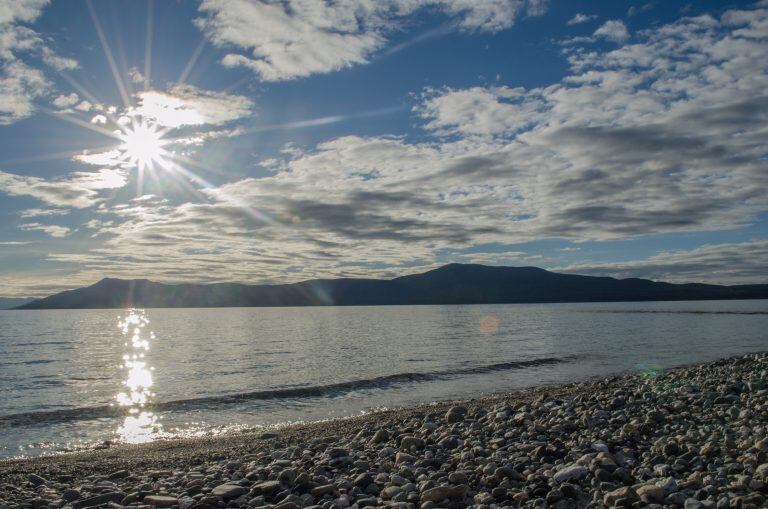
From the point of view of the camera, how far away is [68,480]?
11039 mm

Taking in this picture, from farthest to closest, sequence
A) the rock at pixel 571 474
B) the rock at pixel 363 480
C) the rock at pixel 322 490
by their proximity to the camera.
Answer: the rock at pixel 363 480, the rock at pixel 322 490, the rock at pixel 571 474

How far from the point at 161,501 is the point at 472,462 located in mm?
5390

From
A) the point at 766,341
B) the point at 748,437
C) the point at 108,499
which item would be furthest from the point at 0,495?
the point at 766,341

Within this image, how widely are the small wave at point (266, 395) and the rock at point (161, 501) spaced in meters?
13.7

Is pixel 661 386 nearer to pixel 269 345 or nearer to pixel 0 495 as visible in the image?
pixel 0 495

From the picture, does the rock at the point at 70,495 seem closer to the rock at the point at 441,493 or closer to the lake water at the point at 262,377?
the rock at the point at 441,493

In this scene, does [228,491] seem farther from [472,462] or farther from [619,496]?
[619,496]

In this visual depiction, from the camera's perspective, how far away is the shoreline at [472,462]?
25.2 ft

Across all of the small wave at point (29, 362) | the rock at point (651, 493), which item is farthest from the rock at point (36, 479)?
the small wave at point (29, 362)

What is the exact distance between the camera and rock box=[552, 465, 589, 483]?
8.02 m

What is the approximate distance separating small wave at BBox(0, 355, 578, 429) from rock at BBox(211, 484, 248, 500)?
13947mm

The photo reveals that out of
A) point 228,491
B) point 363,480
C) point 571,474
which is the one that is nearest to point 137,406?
point 228,491

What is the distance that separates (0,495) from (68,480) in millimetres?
1558

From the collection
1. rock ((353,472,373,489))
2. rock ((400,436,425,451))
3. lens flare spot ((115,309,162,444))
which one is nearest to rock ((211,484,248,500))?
rock ((353,472,373,489))
